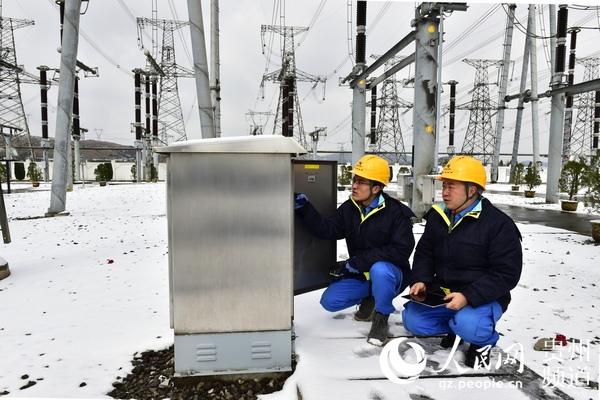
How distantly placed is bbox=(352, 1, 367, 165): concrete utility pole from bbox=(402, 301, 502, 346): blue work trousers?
14243 millimetres

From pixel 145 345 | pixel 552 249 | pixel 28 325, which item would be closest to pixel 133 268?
pixel 28 325

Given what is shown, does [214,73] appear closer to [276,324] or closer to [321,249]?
[321,249]

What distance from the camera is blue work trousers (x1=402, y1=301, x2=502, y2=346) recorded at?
2.26m

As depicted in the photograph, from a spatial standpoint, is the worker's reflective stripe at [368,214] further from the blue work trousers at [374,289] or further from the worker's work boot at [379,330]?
the worker's work boot at [379,330]

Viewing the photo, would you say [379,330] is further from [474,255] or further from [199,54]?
[199,54]

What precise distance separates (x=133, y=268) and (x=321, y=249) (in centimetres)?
289

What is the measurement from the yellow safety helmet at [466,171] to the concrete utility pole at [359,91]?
13961 millimetres

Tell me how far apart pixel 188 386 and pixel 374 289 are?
1.35 m

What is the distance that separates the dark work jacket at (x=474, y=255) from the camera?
7.33 feet

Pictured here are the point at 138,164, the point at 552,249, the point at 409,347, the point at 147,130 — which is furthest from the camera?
the point at 147,130

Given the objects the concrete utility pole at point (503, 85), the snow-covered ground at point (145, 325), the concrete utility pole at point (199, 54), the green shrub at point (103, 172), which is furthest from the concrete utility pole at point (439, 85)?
the green shrub at point (103, 172)

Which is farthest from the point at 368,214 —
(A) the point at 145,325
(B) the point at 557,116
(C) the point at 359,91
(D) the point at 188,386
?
(C) the point at 359,91

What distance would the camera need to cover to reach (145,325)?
10.00ft

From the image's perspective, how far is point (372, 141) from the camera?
3775cm
